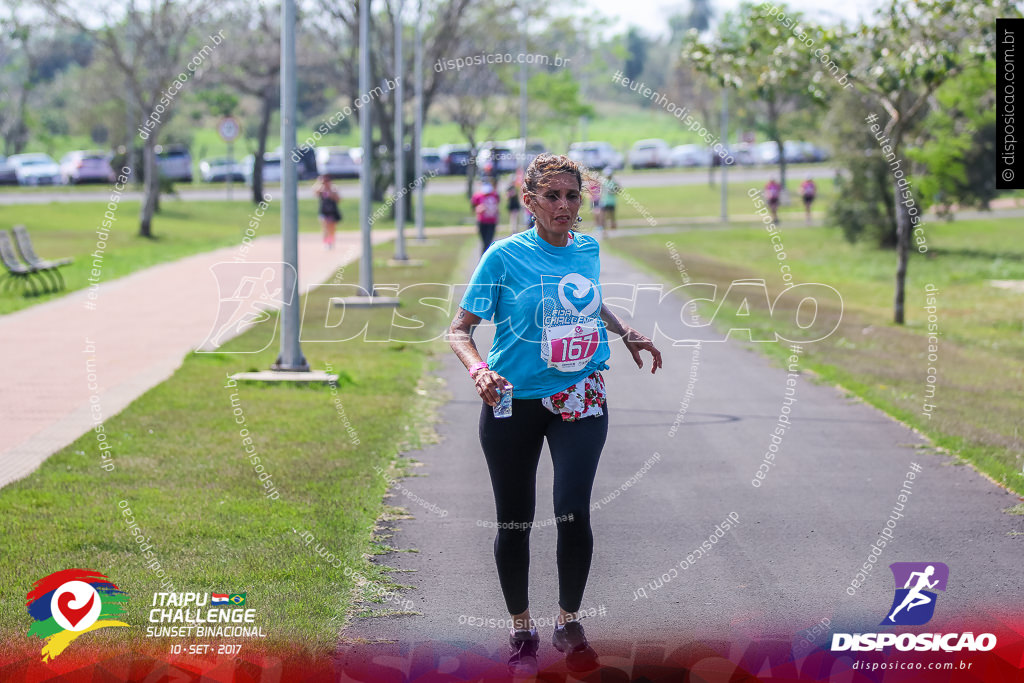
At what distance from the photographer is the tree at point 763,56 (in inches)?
588

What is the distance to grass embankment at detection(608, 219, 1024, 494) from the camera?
380 inches

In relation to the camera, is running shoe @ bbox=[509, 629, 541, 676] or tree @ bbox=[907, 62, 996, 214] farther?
tree @ bbox=[907, 62, 996, 214]

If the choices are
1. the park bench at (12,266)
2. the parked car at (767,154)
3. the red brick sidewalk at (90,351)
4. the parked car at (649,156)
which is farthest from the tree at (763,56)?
the parked car at (767,154)

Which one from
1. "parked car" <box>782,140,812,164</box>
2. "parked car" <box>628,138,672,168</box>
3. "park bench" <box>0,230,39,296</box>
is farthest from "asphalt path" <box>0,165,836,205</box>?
"park bench" <box>0,230,39,296</box>

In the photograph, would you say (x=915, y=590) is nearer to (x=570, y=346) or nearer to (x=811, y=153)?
(x=570, y=346)

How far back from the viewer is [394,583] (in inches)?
222

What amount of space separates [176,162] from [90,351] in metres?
47.4

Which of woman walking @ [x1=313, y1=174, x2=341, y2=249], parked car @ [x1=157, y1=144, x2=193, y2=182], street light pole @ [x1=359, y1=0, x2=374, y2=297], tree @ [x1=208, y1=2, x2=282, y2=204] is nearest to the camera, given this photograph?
street light pole @ [x1=359, y1=0, x2=374, y2=297]

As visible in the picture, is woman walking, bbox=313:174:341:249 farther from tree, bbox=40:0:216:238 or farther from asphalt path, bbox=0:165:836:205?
asphalt path, bbox=0:165:836:205

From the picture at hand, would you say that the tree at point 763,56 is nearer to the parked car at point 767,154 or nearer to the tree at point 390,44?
the tree at point 390,44

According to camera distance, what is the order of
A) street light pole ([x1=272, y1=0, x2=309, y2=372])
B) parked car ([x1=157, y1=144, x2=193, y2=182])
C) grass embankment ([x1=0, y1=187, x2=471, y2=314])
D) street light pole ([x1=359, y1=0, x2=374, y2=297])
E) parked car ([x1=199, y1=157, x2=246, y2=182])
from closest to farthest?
street light pole ([x1=272, y1=0, x2=309, y2=372]) < street light pole ([x1=359, y1=0, x2=374, y2=297]) < grass embankment ([x1=0, y1=187, x2=471, y2=314]) < parked car ([x1=157, y1=144, x2=193, y2=182]) < parked car ([x1=199, y1=157, x2=246, y2=182])

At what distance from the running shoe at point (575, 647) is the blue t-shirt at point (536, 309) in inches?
34.7

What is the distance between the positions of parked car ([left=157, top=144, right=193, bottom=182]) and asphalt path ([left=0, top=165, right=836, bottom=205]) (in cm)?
158

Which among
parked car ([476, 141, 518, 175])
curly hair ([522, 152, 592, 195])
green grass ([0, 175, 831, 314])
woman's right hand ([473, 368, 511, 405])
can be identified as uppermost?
curly hair ([522, 152, 592, 195])
